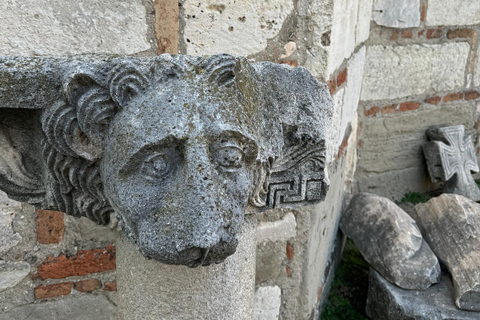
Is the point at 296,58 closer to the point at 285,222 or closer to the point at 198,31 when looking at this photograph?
the point at 198,31

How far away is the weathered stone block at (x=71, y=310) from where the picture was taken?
156cm

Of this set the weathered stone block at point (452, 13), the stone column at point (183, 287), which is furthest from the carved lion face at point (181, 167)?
the weathered stone block at point (452, 13)

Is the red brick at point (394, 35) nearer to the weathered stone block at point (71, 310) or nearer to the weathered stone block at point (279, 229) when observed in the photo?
the weathered stone block at point (279, 229)

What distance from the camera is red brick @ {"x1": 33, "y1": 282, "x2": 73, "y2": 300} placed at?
1.57 metres

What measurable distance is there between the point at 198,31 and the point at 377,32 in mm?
1758

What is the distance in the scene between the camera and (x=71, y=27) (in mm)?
1335

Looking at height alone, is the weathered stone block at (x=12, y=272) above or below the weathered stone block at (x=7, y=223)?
below

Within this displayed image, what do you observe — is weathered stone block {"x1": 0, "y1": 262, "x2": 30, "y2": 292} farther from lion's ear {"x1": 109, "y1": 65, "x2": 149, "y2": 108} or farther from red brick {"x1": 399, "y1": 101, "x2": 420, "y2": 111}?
red brick {"x1": 399, "y1": 101, "x2": 420, "y2": 111}

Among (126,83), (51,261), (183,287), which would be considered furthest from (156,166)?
(51,261)

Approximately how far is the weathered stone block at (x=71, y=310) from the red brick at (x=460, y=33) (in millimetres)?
2845

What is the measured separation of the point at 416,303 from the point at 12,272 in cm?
167

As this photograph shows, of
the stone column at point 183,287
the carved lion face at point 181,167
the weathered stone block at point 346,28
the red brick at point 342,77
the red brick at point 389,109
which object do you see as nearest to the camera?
the carved lion face at point 181,167

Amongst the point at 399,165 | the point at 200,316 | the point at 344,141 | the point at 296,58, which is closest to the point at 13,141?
the point at 200,316

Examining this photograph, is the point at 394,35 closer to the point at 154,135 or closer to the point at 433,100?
the point at 433,100
